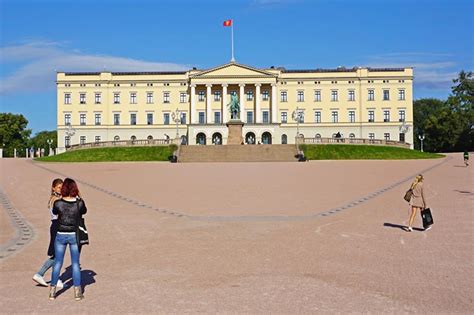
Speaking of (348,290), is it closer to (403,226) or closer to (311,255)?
(311,255)

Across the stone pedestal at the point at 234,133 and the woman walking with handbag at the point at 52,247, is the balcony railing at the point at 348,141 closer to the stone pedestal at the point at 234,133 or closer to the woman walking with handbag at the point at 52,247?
the stone pedestal at the point at 234,133

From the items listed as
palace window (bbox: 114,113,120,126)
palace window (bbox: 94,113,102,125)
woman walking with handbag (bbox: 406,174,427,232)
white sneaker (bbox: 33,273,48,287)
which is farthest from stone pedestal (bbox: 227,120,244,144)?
white sneaker (bbox: 33,273,48,287)

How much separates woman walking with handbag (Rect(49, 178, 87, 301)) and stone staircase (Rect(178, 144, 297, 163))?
171ft

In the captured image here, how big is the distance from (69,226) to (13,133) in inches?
4872

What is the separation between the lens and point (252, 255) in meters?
11.7

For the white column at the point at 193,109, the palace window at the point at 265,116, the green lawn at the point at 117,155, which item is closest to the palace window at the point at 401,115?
the palace window at the point at 265,116

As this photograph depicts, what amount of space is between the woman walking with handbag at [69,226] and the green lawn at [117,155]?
184ft

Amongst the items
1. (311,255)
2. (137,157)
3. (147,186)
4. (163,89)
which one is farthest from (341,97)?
(311,255)

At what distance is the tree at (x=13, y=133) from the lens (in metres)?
120

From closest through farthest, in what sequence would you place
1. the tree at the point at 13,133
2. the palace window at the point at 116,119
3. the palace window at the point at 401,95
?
the palace window at the point at 401,95 → the palace window at the point at 116,119 → the tree at the point at 13,133

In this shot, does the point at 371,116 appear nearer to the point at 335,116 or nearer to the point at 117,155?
the point at 335,116

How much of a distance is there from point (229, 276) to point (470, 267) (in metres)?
4.51

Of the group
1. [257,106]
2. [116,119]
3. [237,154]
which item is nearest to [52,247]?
[237,154]

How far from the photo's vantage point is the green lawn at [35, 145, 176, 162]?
66.6 m
